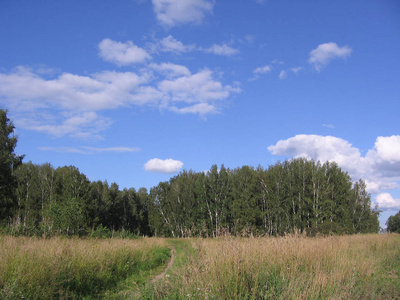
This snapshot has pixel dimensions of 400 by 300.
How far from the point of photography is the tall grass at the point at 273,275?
16.0 ft

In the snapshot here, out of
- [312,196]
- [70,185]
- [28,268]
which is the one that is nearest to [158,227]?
[70,185]

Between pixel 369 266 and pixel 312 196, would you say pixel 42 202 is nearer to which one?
pixel 312 196

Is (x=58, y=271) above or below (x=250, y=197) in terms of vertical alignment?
below

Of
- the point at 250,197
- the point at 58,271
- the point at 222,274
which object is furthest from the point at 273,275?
the point at 250,197

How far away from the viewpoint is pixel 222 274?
4992mm

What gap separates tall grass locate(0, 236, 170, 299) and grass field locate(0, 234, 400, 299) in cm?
2

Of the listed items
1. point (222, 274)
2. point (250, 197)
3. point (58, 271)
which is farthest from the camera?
point (250, 197)

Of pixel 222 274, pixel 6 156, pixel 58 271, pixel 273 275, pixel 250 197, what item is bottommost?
pixel 58 271

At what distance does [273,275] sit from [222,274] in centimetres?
147

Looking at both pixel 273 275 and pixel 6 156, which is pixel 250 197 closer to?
A: pixel 6 156

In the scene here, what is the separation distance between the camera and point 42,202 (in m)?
42.4

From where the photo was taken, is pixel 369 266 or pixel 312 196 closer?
pixel 369 266

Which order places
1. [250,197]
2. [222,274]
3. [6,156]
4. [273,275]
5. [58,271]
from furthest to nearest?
[250,197] → [6,156] → [58,271] → [273,275] → [222,274]

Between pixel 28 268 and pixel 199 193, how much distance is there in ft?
151
